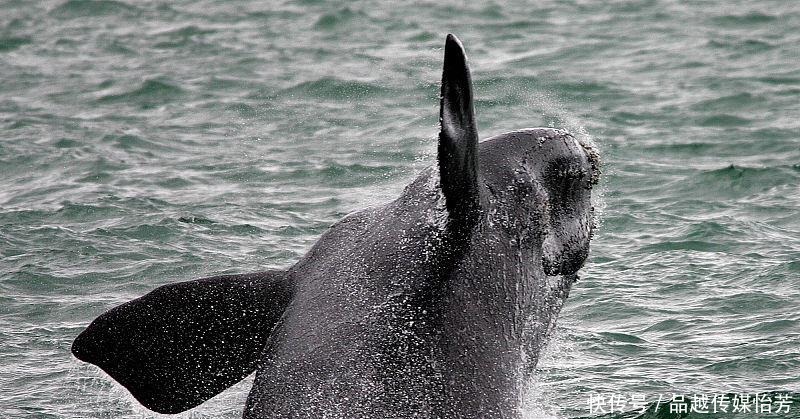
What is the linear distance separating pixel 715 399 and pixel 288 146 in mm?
10313

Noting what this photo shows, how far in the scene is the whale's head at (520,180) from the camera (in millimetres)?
7188

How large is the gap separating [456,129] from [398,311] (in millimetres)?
1090

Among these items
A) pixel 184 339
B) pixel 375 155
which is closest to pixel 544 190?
pixel 184 339

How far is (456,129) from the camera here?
718 cm

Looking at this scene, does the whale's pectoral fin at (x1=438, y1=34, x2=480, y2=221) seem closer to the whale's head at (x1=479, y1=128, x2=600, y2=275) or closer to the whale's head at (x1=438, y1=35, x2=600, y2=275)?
the whale's head at (x1=438, y1=35, x2=600, y2=275)

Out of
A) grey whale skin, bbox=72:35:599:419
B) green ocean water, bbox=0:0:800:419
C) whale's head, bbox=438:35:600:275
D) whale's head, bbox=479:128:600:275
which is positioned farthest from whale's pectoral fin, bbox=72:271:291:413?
whale's head, bbox=479:128:600:275

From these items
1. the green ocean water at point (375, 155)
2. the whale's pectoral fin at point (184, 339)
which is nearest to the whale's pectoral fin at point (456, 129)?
the whale's pectoral fin at point (184, 339)

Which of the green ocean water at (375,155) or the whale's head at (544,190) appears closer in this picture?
the whale's head at (544,190)

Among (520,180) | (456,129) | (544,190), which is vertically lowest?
(544,190)

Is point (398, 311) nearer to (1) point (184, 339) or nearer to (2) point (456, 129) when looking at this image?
(2) point (456, 129)

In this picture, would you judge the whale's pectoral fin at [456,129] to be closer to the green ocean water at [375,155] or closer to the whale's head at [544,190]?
the whale's head at [544,190]

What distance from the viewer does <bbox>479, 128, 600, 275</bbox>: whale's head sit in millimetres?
A: 8227

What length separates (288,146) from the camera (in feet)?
64.3

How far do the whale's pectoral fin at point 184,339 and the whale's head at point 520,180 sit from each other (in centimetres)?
133
